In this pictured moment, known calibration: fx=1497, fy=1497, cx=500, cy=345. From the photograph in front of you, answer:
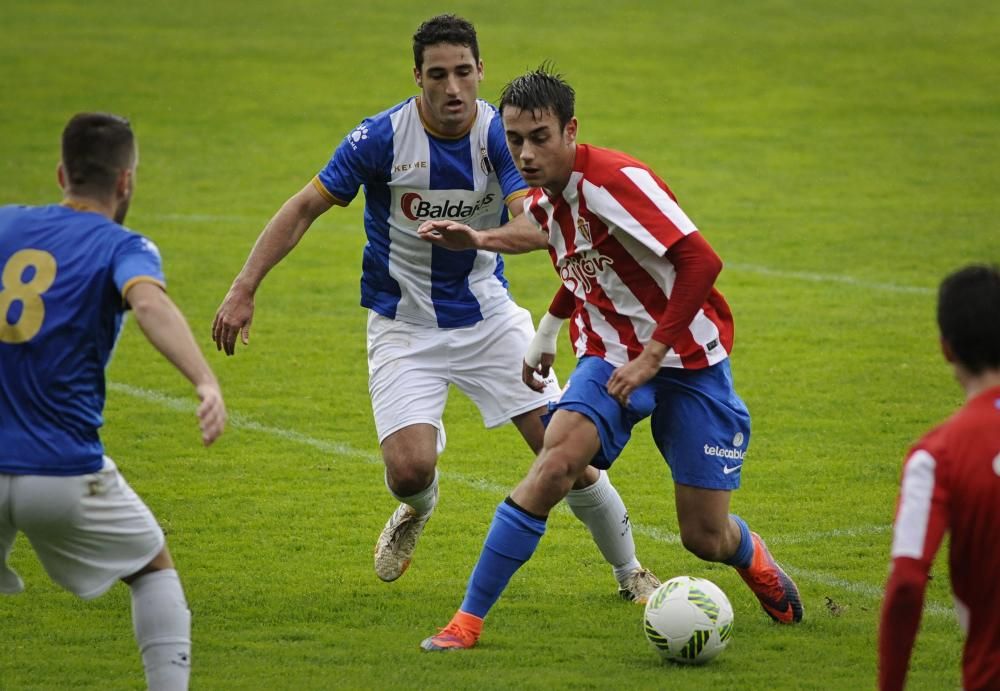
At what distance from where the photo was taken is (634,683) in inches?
223

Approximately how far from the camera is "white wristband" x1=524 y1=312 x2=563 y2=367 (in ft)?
21.1

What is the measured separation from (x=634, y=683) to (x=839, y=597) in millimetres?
1526

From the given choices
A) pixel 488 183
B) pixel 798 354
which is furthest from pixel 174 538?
pixel 798 354

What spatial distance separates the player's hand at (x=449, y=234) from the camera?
241 inches

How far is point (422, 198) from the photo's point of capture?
23.5 ft

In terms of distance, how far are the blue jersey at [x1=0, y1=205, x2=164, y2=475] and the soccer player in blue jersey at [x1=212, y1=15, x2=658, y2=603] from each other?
1976 millimetres

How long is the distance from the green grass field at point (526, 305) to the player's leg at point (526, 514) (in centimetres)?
19

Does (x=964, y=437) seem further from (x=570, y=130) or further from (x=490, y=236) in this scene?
(x=490, y=236)

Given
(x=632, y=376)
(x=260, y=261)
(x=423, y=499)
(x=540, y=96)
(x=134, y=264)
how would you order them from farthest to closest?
(x=423, y=499), (x=260, y=261), (x=540, y=96), (x=632, y=376), (x=134, y=264)

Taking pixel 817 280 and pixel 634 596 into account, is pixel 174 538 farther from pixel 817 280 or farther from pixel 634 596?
pixel 817 280

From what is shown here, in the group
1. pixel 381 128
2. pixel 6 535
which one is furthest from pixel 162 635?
pixel 381 128

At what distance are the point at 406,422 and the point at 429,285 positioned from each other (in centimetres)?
71

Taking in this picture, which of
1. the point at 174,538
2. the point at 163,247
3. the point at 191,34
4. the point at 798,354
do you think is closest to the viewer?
the point at 174,538

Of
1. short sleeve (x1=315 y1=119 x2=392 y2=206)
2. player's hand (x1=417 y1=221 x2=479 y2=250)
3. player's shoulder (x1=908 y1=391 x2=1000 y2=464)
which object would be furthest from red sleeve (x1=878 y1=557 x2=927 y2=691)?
short sleeve (x1=315 y1=119 x2=392 y2=206)
